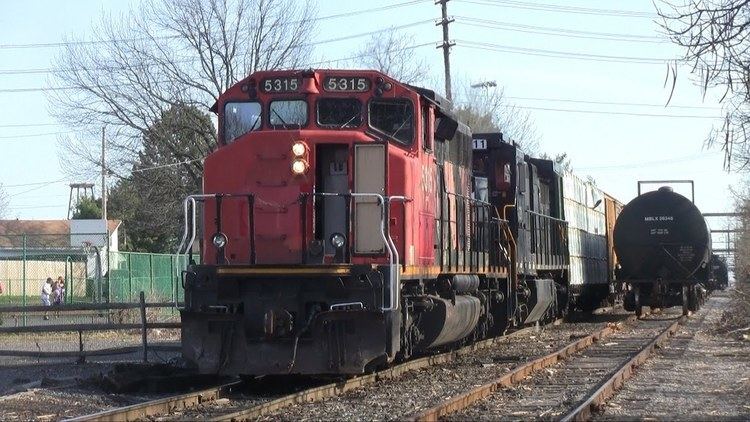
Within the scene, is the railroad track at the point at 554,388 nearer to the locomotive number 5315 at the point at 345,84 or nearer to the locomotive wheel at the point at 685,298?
the locomotive number 5315 at the point at 345,84

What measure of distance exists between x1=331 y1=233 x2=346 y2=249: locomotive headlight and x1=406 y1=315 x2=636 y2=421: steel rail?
2.18m

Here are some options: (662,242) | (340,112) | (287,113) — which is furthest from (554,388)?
(662,242)

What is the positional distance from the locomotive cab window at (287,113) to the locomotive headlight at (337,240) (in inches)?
57.5

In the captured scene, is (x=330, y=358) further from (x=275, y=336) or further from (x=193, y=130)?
(x=193, y=130)

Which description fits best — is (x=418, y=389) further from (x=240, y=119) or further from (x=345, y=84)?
(x=240, y=119)

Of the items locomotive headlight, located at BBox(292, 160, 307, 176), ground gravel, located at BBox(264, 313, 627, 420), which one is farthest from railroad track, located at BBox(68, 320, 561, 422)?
locomotive headlight, located at BBox(292, 160, 307, 176)

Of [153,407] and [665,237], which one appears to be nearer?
[153,407]

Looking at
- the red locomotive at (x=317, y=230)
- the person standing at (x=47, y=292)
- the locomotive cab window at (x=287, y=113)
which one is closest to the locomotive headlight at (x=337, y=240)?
the red locomotive at (x=317, y=230)

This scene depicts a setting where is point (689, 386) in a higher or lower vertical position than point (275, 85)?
lower

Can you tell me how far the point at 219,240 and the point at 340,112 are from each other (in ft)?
6.90

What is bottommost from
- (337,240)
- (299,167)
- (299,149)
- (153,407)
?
(153,407)

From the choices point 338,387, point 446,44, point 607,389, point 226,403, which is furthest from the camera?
point 446,44

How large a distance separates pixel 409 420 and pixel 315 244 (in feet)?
11.6

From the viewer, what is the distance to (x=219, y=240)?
12.4m
